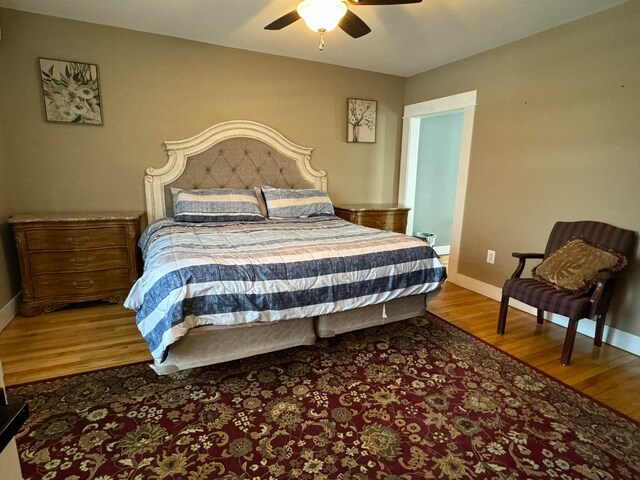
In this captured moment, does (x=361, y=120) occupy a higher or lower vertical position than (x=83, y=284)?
higher

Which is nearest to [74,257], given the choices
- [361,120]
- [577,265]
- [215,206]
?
[215,206]

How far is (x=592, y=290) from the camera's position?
2328 mm

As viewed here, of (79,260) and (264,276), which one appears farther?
(79,260)

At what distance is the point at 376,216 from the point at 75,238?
9.39 ft

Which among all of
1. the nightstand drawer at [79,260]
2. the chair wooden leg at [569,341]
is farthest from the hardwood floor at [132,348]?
the nightstand drawer at [79,260]

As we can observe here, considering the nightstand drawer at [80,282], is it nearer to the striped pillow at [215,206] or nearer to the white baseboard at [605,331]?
the striped pillow at [215,206]

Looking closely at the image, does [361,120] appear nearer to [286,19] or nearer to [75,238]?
[286,19]

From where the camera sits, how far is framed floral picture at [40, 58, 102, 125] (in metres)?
2.87

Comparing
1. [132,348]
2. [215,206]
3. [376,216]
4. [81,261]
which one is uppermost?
[215,206]

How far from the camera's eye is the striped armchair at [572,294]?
2186mm

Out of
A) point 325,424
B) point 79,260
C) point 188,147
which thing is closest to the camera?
point 325,424

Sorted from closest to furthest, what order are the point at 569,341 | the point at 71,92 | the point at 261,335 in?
the point at 261,335 < the point at 569,341 < the point at 71,92

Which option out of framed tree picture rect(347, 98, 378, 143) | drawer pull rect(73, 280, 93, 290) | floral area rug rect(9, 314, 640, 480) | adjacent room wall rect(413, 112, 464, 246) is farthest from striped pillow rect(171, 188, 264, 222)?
adjacent room wall rect(413, 112, 464, 246)

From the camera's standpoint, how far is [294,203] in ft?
11.3
